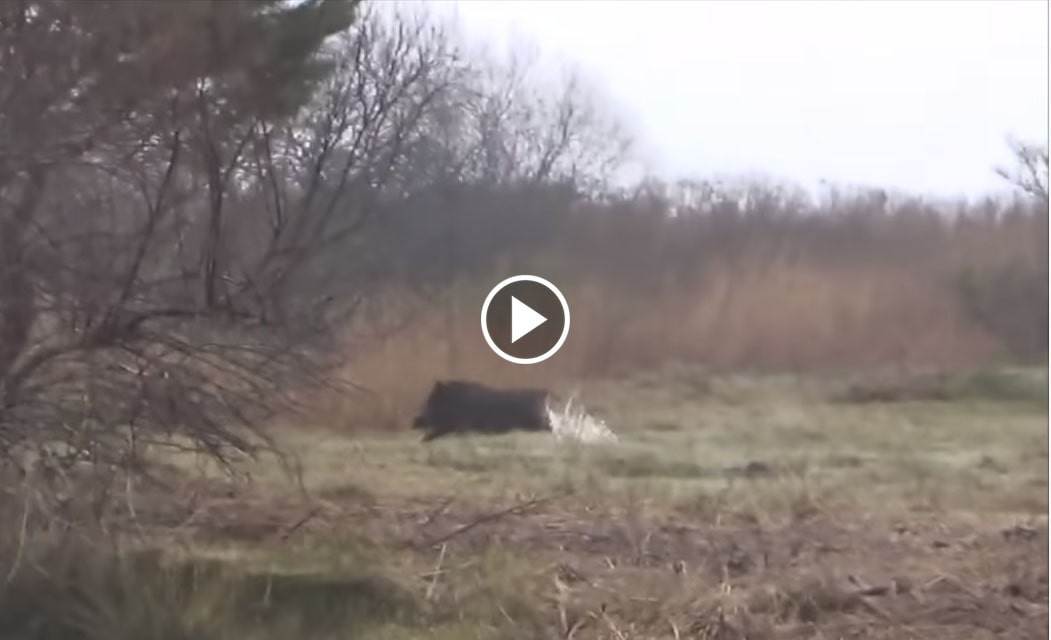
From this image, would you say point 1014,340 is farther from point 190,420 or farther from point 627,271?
point 190,420

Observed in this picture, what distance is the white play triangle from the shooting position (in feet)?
30.9

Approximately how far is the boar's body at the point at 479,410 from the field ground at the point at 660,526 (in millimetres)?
126

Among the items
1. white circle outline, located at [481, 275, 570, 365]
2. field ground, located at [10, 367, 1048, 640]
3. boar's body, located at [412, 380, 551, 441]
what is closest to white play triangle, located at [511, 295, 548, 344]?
white circle outline, located at [481, 275, 570, 365]

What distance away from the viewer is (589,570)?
6.87 m

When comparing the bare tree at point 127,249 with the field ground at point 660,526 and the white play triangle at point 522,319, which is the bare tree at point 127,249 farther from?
the white play triangle at point 522,319

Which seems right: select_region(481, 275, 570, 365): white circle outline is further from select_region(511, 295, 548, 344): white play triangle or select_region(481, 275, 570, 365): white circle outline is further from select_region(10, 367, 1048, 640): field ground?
select_region(10, 367, 1048, 640): field ground

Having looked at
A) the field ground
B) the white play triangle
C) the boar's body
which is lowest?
the field ground

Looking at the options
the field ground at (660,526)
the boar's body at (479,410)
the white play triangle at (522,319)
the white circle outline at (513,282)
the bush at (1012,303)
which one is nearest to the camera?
the field ground at (660,526)

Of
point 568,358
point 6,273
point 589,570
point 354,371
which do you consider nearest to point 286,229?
point 354,371

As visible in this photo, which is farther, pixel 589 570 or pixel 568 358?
pixel 568 358

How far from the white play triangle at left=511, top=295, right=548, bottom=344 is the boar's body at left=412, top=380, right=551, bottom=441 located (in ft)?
1.38

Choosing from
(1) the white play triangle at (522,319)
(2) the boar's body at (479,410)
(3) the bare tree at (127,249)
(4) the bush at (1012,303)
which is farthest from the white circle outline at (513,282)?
(4) the bush at (1012,303)

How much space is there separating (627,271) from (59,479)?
149 inches

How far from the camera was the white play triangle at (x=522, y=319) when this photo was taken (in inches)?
371
